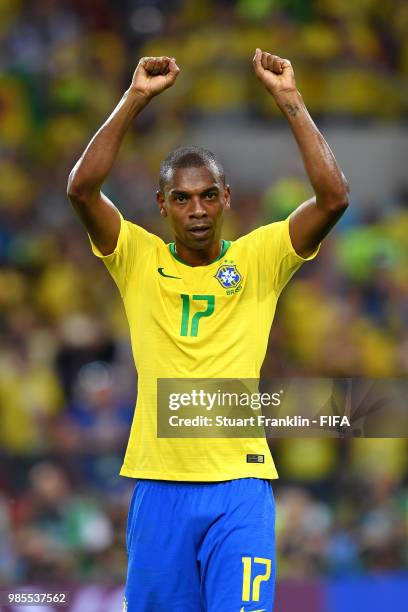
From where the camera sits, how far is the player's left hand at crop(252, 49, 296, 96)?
156 inches

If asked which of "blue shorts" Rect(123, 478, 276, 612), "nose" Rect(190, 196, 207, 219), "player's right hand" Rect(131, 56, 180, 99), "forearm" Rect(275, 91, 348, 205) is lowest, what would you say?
"blue shorts" Rect(123, 478, 276, 612)

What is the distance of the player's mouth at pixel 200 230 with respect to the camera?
13.2ft

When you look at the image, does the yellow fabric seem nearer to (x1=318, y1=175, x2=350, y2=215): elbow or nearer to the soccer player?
the soccer player

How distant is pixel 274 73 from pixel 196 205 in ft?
1.79

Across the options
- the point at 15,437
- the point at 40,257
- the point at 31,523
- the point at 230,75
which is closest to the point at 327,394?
the point at 31,523

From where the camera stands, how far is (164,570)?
154 inches

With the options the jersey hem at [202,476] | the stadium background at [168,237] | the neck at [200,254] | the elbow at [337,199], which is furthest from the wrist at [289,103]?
the stadium background at [168,237]

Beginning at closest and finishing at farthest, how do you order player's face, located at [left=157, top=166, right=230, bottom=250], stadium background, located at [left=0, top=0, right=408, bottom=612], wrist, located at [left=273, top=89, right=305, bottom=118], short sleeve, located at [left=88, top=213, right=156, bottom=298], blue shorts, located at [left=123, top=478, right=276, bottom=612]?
blue shorts, located at [left=123, top=478, right=276, bottom=612] → wrist, located at [left=273, top=89, right=305, bottom=118] → player's face, located at [left=157, top=166, right=230, bottom=250] → short sleeve, located at [left=88, top=213, right=156, bottom=298] → stadium background, located at [left=0, top=0, right=408, bottom=612]

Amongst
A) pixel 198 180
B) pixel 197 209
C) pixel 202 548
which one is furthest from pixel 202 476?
pixel 198 180

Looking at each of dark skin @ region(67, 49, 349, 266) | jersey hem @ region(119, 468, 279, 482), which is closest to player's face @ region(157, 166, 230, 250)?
dark skin @ region(67, 49, 349, 266)

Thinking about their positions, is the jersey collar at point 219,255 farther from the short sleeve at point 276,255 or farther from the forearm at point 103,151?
the forearm at point 103,151

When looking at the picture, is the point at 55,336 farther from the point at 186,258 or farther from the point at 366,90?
the point at 186,258

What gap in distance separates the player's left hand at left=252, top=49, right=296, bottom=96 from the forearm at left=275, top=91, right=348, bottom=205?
35 mm

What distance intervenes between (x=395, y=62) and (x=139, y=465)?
8.01m
